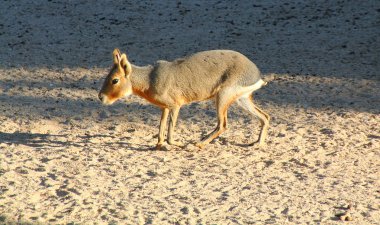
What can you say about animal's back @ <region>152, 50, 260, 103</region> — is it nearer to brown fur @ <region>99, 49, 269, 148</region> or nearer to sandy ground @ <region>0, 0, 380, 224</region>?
brown fur @ <region>99, 49, 269, 148</region>

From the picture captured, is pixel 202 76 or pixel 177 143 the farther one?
pixel 177 143

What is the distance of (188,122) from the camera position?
28.5ft

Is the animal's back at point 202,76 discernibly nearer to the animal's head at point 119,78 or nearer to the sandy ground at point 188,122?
the animal's head at point 119,78

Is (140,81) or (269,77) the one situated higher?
(140,81)

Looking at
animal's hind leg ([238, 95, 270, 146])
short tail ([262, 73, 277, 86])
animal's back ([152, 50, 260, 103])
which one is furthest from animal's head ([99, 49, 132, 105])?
short tail ([262, 73, 277, 86])

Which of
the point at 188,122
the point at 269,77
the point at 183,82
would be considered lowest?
the point at 188,122

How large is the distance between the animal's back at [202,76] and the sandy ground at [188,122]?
0.64 m

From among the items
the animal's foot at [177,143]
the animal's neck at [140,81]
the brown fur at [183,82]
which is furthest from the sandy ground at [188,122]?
the animal's neck at [140,81]

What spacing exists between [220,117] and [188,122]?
1052 millimetres

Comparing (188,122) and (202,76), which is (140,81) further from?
(188,122)

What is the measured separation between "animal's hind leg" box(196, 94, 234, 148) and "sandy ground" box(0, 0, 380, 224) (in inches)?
4.1

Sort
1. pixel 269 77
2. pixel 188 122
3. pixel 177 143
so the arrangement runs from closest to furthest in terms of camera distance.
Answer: pixel 177 143
pixel 188 122
pixel 269 77

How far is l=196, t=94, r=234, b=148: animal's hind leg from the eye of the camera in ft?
25.0

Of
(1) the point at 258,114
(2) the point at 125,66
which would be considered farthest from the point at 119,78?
(1) the point at 258,114
